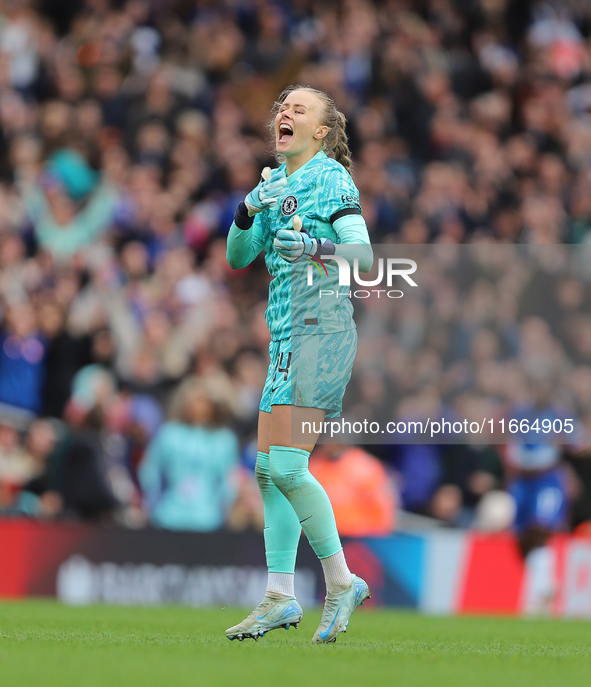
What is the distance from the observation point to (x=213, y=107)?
552 inches

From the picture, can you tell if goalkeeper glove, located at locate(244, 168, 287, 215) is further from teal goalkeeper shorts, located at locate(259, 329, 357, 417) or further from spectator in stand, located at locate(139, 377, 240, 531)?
spectator in stand, located at locate(139, 377, 240, 531)

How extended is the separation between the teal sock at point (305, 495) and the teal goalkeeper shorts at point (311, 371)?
22 centimetres

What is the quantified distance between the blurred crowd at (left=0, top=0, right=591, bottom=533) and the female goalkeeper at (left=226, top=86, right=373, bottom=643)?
3.33 metres

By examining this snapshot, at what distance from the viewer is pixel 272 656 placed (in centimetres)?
457

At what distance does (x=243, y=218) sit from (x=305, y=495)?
1243 millimetres

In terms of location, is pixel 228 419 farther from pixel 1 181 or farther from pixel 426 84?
pixel 426 84

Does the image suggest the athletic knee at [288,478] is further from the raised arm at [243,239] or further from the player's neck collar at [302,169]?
the player's neck collar at [302,169]

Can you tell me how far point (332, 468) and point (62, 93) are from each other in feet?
20.5

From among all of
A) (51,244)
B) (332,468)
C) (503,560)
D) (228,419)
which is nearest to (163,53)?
(51,244)

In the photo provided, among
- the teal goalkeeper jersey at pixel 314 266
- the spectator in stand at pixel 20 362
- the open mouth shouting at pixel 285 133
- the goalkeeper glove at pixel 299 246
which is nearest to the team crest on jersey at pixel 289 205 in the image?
the teal goalkeeper jersey at pixel 314 266

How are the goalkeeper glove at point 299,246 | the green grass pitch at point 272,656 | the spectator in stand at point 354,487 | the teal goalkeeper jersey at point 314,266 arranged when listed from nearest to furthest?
the green grass pitch at point 272,656, the goalkeeper glove at point 299,246, the teal goalkeeper jersey at point 314,266, the spectator in stand at point 354,487

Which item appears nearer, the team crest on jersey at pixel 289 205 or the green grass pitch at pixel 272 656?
the green grass pitch at pixel 272 656

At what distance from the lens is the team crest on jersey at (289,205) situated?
5.29 m

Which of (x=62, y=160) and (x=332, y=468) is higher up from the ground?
(x=62, y=160)
